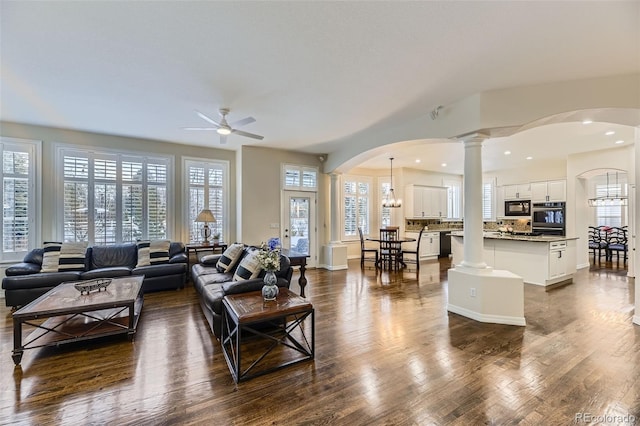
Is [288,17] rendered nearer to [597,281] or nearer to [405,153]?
[405,153]

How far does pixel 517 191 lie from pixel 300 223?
6.72m

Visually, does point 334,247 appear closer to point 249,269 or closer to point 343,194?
point 343,194

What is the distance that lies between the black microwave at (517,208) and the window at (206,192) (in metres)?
→ 8.36

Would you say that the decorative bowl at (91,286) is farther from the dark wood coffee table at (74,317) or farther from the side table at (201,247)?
the side table at (201,247)

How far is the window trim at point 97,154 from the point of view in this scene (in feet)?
16.6

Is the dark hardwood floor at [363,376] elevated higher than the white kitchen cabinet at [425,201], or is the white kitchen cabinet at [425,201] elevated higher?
the white kitchen cabinet at [425,201]

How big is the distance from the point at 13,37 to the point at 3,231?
4009 millimetres

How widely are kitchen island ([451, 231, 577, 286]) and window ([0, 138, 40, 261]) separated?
8.72 meters

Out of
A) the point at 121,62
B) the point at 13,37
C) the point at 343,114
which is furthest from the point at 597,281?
the point at 13,37

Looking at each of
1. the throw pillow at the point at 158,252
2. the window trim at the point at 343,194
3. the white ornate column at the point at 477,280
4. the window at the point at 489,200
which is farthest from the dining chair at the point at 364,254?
the throw pillow at the point at 158,252

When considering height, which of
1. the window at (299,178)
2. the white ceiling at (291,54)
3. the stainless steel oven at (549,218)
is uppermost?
the white ceiling at (291,54)

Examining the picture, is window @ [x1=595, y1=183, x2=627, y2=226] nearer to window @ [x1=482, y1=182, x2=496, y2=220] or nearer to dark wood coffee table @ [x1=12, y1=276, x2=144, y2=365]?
window @ [x1=482, y1=182, x2=496, y2=220]

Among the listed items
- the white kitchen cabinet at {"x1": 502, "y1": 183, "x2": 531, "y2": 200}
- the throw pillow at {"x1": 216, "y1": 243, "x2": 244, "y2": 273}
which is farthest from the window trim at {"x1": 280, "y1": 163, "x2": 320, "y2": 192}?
the white kitchen cabinet at {"x1": 502, "y1": 183, "x2": 531, "y2": 200}

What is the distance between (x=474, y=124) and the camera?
11.5 ft
